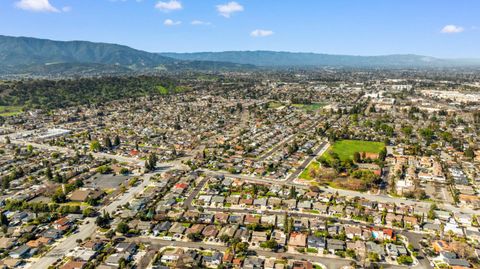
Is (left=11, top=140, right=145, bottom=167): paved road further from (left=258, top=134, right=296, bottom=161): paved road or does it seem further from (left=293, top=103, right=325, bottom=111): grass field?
(left=293, top=103, right=325, bottom=111): grass field

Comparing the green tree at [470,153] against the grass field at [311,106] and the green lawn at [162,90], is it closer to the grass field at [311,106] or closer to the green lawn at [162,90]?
the grass field at [311,106]

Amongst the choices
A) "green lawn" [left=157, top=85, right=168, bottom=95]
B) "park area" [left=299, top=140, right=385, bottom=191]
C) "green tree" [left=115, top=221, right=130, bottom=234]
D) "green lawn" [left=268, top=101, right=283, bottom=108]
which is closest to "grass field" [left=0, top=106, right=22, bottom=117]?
"green lawn" [left=157, top=85, right=168, bottom=95]

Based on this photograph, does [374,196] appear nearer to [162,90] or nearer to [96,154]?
[96,154]

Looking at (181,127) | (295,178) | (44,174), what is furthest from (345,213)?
(181,127)

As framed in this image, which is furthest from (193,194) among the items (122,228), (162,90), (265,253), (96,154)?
(162,90)

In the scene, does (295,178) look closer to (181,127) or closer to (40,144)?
(181,127)

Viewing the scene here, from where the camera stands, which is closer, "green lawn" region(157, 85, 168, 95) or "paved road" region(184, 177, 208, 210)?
"paved road" region(184, 177, 208, 210)
